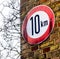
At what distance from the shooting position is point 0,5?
310 centimetres

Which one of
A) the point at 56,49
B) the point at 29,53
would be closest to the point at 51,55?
the point at 56,49

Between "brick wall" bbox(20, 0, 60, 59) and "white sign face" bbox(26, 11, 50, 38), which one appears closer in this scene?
"brick wall" bbox(20, 0, 60, 59)

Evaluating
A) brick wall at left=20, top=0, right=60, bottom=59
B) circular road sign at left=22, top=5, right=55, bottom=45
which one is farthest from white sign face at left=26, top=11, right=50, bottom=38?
brick wall at left=20, top=0, right=60, bottom=59

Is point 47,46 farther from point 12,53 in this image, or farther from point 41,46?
point 12,53

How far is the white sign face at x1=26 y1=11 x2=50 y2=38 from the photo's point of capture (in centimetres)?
242

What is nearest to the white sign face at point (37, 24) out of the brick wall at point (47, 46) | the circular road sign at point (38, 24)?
the circular road sign at point (38, 24)

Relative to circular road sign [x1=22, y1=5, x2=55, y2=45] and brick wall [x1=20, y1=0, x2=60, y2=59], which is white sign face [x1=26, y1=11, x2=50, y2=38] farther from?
brick wall [x1=20, y1=0, x2=60, y2=59]

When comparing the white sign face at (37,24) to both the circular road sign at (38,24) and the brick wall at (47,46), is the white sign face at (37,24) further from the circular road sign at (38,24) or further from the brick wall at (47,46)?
the brick wall at (47,46)

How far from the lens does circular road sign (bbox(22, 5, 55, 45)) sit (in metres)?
2.38

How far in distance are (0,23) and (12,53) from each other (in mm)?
420

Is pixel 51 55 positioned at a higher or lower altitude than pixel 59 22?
lower

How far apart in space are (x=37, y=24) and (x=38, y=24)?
0.5 inches

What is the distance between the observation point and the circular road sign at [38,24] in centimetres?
238

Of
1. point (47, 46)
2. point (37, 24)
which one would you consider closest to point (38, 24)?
point (37, 24)
